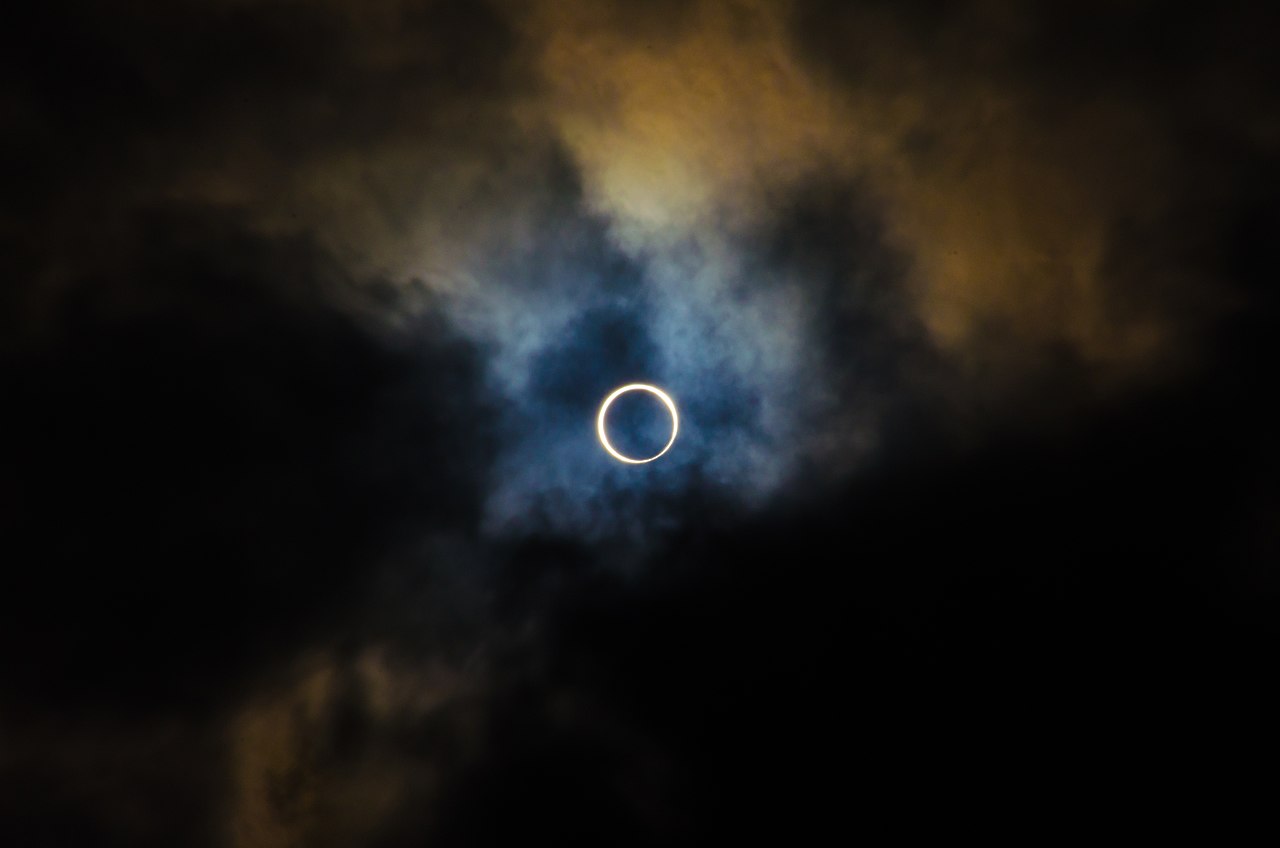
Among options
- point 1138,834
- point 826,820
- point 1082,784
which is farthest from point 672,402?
point 1138,834

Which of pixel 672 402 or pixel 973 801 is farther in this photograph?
pixel 973 801

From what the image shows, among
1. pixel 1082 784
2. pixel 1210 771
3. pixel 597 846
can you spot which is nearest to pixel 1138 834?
pixel 1082 784

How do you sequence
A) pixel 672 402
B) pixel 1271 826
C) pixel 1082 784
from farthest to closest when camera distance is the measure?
pixel 1082 784 < pixel 1271 826 < pixel 672 402

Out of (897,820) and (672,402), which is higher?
(672,402)

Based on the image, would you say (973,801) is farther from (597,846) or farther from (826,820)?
(597,846)

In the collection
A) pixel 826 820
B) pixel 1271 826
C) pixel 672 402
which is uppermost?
pixel 672 402

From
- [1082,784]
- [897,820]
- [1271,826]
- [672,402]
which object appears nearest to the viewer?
[672,402]
